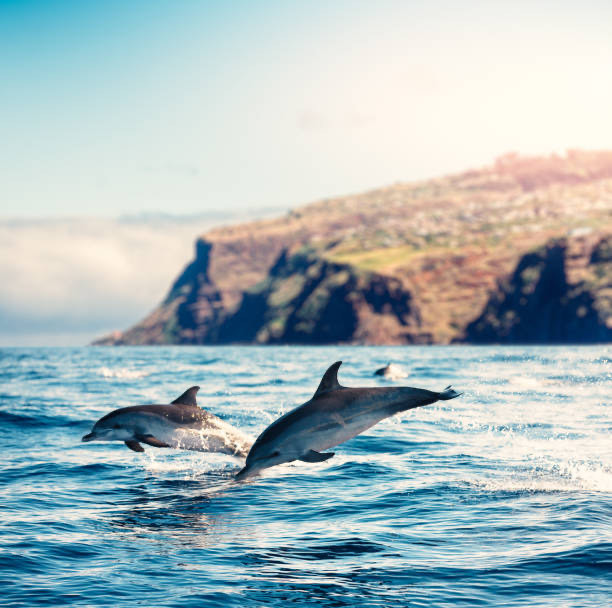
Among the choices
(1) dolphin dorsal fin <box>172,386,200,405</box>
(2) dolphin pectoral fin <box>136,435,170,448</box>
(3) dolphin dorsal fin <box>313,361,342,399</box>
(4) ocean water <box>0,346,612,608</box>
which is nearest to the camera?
A: (4) ocean water <box>0,346,612,608</box>

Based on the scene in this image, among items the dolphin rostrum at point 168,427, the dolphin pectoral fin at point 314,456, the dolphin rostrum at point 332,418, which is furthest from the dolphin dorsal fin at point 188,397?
the dolphin pectoral fin at point 314,456

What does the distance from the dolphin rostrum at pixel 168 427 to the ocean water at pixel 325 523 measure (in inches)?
33.7

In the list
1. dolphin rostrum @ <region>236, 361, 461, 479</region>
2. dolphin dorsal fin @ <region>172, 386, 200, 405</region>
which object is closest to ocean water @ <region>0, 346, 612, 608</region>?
dolphin rostrum @ <region>236, 361, 461, 479</region>

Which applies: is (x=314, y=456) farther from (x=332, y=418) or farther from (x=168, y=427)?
(x=168, y=427)

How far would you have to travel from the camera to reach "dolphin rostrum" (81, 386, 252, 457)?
Result: 45.4ft

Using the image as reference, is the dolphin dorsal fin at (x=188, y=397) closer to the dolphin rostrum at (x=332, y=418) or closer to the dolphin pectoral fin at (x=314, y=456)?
the dolphin rostrum at (x=332, y=418)

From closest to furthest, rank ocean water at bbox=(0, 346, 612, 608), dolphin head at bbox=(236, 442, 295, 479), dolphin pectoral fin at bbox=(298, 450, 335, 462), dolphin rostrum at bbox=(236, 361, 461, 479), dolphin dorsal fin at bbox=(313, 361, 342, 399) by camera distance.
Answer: ocean water at bbox=(0, 346, 612, 608) → dolphin pectoral fin at bbox=(298, 450, 335, 462) → dolphin rostrum at bbox=(236, 361, 461, 479) → dolphin head at bbox=(236, 442, 295, 479) → dolphin dorsal fin at bbox=(313, 361, 342, 399)

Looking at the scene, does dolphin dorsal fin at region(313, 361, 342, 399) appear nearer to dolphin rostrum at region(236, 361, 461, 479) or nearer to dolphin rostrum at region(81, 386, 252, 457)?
dolphin rostrum at region(236, 361, 461, 479)

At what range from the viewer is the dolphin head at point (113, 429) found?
45.6 ft

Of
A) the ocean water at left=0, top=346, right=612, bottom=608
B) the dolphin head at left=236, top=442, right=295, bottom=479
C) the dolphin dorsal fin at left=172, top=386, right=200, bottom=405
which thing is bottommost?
the ocean water at left=0, top=346, right=612, bottom=608

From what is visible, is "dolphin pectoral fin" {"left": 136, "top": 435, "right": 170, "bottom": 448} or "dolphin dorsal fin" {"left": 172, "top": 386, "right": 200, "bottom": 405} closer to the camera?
"dolphin pectoral fin" {"left": 136, "top": 435, "right": 170, "bottom": 448}

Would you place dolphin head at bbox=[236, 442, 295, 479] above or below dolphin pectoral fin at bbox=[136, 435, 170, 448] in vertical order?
above

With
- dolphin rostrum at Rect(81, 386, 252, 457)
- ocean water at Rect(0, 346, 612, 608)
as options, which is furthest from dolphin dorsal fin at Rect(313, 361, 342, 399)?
dolphin rostrum at Rect(81, 386, 252, 457)

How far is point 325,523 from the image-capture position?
11.3 m
